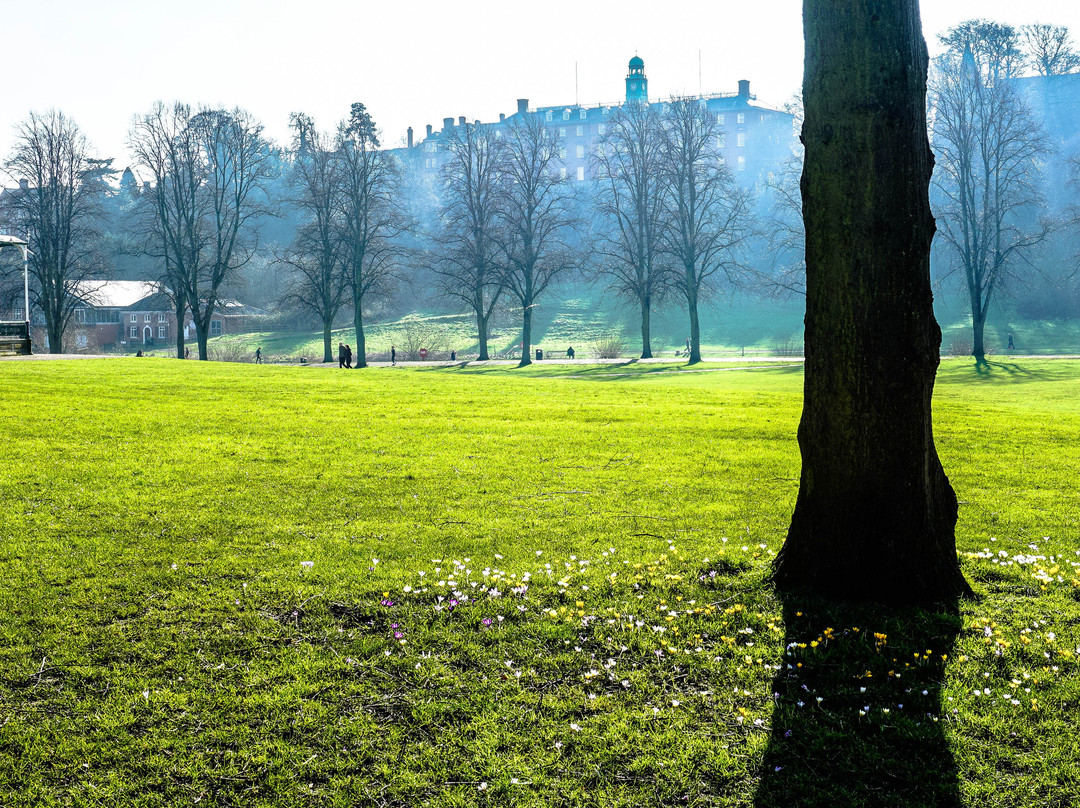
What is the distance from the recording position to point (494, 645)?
17.5 feet

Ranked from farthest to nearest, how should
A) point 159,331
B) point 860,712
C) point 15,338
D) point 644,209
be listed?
point 159,331
point 644,209
point 15,338
point 860,712

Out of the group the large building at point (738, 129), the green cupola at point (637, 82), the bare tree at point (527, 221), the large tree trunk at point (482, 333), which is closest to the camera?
the bare tree at point (527, 221)

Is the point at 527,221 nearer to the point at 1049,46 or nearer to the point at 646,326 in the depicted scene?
the point at 646,326

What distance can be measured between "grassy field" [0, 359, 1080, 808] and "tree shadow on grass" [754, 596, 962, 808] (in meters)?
0.02

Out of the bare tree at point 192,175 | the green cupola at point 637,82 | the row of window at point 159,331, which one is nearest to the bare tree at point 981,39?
the bare tree at point 192,175

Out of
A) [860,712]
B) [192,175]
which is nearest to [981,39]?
[192,175]

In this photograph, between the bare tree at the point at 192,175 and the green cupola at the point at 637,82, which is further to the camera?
the green cupola at the point at 637,82

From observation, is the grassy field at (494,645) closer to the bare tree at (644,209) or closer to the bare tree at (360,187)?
the bare tree at (644,209)

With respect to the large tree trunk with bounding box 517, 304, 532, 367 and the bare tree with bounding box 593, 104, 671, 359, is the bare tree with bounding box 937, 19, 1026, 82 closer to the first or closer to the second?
the bare tree with bounding box 593, 104, 671, 359

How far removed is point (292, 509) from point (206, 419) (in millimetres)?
7023

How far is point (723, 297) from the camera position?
90875 mm

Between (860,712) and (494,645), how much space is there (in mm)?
2214

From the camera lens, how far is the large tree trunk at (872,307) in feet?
18.0

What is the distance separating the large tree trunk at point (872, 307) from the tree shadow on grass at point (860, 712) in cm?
47
